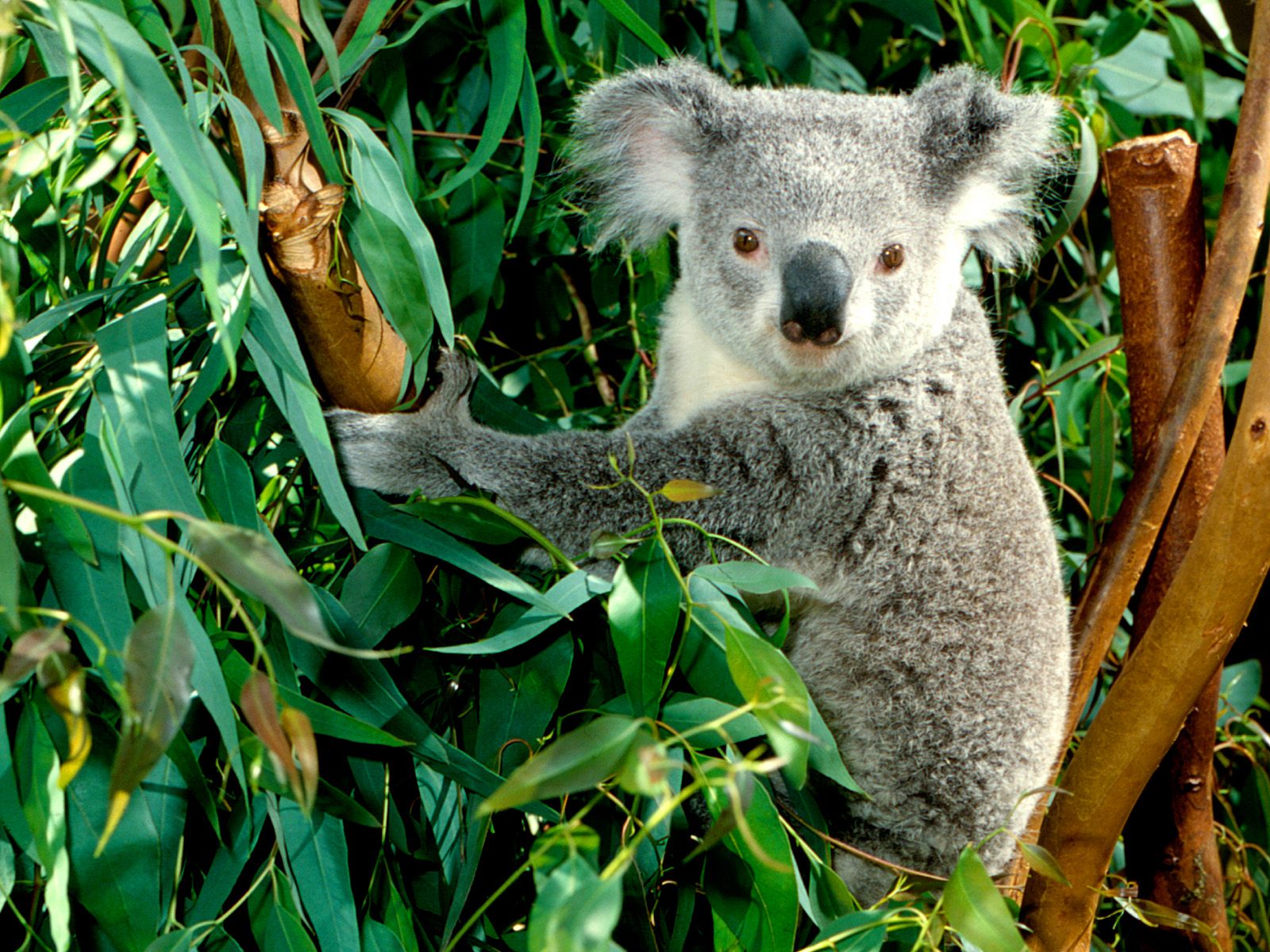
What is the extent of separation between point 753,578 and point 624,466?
21.1 inches

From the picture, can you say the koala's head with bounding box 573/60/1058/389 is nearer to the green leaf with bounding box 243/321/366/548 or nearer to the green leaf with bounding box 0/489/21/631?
the green leaf with bounding box 243/321/366/548

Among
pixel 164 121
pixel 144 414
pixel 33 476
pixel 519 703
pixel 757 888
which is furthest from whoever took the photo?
pixel 519 703

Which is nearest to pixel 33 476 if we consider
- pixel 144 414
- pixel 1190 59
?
pixel 144 414

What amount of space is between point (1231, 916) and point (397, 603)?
1.94 m

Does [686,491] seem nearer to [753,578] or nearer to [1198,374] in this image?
[753,578]

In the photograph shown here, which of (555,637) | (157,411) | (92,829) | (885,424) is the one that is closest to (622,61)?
(885,424)

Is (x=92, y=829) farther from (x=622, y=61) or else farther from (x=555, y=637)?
(x=622, y=61)

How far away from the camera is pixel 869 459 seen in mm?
1915

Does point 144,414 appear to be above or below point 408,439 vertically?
above

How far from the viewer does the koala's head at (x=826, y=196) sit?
6.06ft

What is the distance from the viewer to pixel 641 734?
0.89 meters

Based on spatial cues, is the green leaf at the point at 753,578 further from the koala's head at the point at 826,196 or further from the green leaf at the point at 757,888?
the koala's head at the point at 826,196

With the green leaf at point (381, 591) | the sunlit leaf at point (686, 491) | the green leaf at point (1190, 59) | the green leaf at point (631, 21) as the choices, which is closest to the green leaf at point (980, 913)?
the sunlit leaf at point (686, 491)

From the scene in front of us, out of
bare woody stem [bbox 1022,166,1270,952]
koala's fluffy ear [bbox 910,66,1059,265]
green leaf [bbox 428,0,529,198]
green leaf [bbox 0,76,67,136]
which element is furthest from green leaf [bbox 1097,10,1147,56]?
green leaf [bbox 0,76,67,136]
